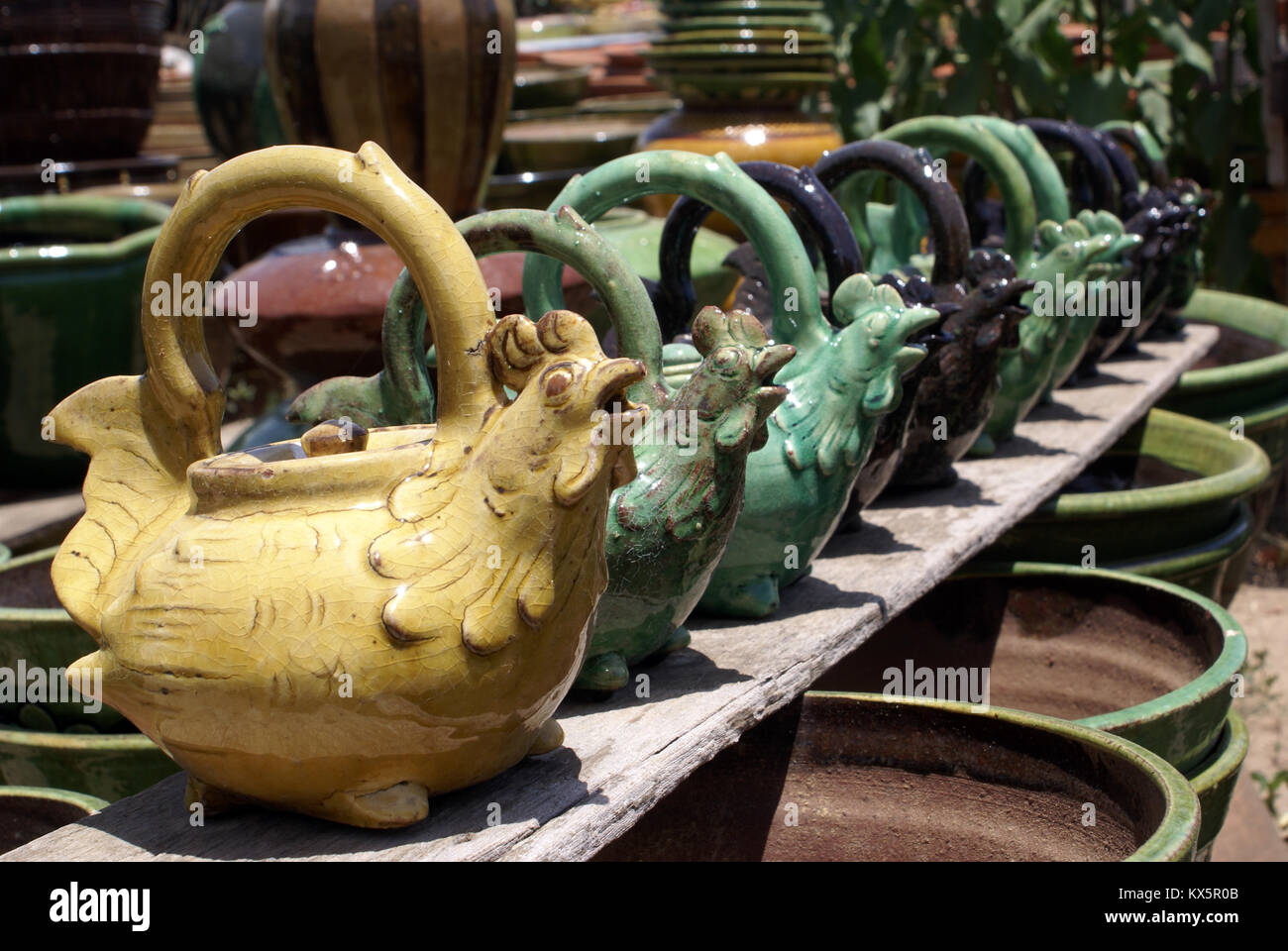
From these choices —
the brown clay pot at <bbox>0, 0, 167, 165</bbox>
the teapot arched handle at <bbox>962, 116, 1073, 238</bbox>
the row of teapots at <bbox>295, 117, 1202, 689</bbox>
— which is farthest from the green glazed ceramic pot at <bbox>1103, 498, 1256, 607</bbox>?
the brown clay pot at <bbox>0, 0, 167, 165</bbox>

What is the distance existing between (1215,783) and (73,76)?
212 inches

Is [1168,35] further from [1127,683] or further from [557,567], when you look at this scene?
[557,567]

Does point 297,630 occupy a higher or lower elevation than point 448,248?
lower

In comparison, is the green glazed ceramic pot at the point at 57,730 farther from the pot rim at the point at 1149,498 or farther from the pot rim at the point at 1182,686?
the pot rim at the point at 1149,498

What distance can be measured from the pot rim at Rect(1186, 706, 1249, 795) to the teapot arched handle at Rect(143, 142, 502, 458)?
1.29 metres

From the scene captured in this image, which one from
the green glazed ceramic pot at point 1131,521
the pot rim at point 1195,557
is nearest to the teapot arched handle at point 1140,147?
the green glazed ceramic pot at point 1131,521

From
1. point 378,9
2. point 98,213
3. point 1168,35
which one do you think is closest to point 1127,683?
point 378,9

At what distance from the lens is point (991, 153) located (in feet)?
9.78

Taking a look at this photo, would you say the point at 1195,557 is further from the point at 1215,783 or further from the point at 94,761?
the point at 94,761

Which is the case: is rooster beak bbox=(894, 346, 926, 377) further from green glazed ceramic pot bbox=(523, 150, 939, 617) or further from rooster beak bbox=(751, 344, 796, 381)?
rooster beak bbox=(751, 344, 796, 381)

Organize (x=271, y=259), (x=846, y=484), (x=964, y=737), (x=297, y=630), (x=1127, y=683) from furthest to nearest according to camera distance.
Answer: (x=271, y=259) → (x=1127, y=683) → (x=846, y=484) → (x=964, y=737) → (x=297, y=630)

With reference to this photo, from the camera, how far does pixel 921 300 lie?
7.69 feet

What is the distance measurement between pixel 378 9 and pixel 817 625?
5.78 feet

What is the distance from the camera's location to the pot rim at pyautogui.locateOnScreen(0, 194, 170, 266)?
3.64 meters
